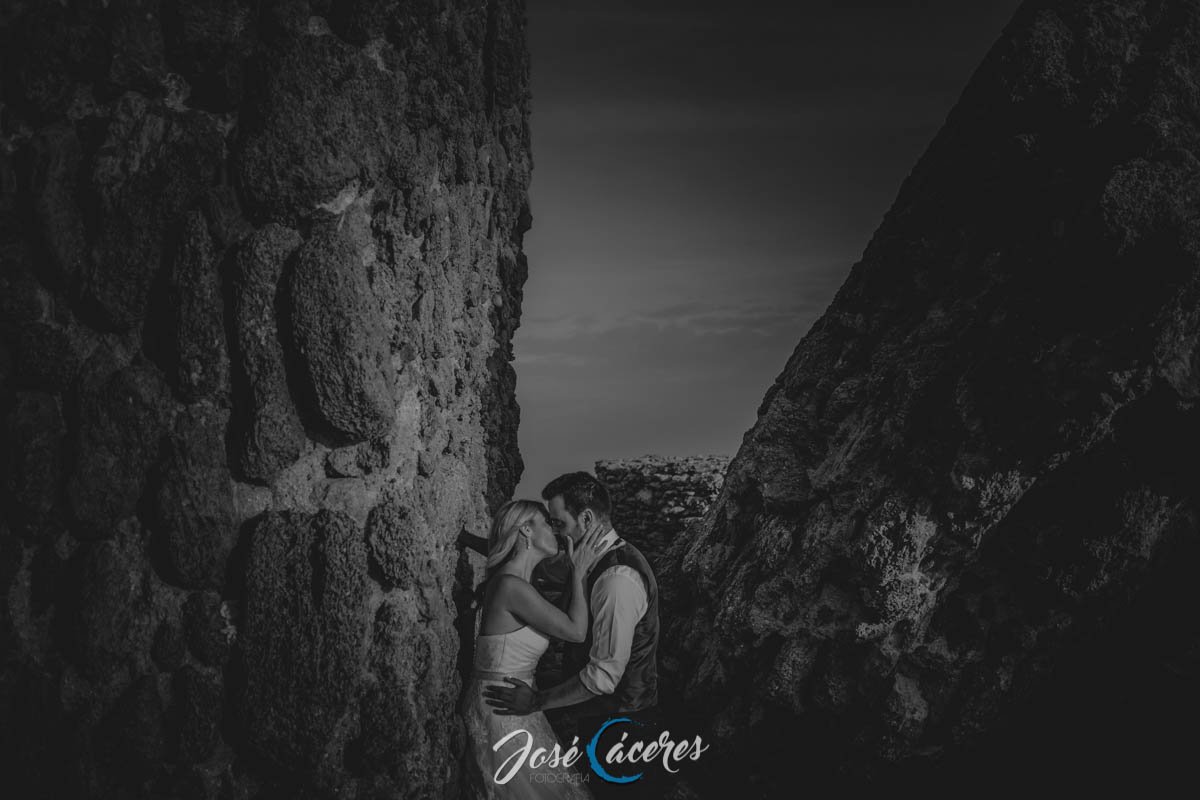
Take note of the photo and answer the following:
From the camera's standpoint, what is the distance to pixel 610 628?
2.47 m

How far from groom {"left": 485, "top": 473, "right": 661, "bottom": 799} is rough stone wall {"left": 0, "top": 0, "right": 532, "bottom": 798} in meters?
0.68

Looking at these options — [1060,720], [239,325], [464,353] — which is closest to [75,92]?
[239,325]

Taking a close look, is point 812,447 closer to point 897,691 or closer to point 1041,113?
point 897,691

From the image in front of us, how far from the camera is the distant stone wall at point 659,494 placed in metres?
8.53

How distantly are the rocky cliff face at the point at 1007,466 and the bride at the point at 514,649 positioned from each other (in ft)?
2.93

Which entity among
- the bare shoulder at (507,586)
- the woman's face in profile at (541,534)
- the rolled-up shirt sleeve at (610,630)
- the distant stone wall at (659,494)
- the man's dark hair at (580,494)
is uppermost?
the man's dark hair at (580,494)

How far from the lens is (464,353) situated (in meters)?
2.44

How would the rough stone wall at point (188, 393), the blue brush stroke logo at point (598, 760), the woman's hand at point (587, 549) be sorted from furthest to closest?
the blue brush stroke logo at point (598, 760) < the woman's hand at point (587, 549) < the rough stone wall at point (188, 393)

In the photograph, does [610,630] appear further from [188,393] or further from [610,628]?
[188,393]

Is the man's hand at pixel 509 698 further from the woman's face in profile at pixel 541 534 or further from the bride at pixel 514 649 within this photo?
the woman's face in profile at pixel 541 534

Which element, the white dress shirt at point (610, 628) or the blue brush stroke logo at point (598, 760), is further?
the blue brush stroke logo at point (598, 760)

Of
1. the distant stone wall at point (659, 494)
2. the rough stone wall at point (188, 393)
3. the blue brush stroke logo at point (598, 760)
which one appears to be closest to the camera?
the rough stone wall at point (188, 393)

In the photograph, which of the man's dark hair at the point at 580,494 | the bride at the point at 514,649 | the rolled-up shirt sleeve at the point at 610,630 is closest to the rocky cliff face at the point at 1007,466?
the rolled-up shirt sleeve at the point at 610,630

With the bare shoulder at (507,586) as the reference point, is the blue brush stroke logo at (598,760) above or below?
below
